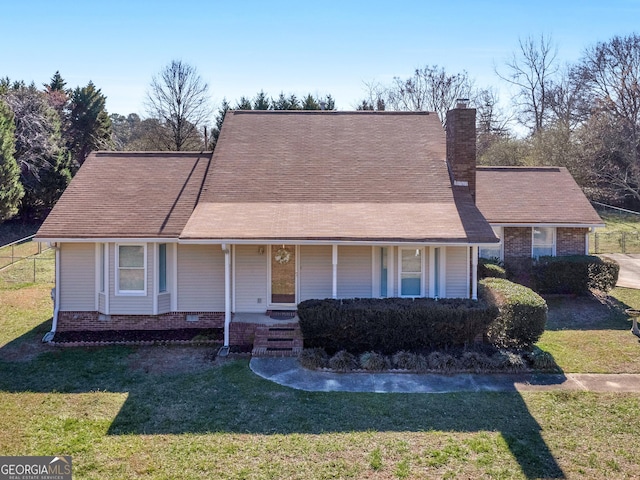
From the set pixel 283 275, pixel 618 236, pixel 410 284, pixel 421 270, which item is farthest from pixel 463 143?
pixel 618 236

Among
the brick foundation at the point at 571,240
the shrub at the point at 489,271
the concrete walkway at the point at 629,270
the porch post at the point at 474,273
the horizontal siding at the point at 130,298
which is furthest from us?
the concrete walkway at the point at 629,270

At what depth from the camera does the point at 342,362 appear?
31.9 ft

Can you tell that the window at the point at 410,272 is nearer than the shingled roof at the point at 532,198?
Yes

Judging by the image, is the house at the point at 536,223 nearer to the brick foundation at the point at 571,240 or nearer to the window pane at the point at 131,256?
the brick foundation at the point at 571,240

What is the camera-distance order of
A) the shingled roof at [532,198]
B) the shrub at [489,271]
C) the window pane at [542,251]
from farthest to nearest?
the window pane at [542,251] < the shingled roof at [532,198] < the shrub at [489,271]

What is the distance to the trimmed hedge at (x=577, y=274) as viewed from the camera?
16.1 m

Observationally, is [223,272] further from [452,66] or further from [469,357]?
[452,66]

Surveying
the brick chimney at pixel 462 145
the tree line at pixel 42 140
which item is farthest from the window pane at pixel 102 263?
the tree line at pixel 42 140

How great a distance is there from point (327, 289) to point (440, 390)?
176 inches

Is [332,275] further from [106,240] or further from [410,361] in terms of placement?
[106,240]

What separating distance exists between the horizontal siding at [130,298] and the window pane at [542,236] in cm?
1364

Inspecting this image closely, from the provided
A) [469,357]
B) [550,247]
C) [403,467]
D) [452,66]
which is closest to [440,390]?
[469,357]

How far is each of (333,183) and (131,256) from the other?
19.4 ft

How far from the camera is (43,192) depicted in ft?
106
